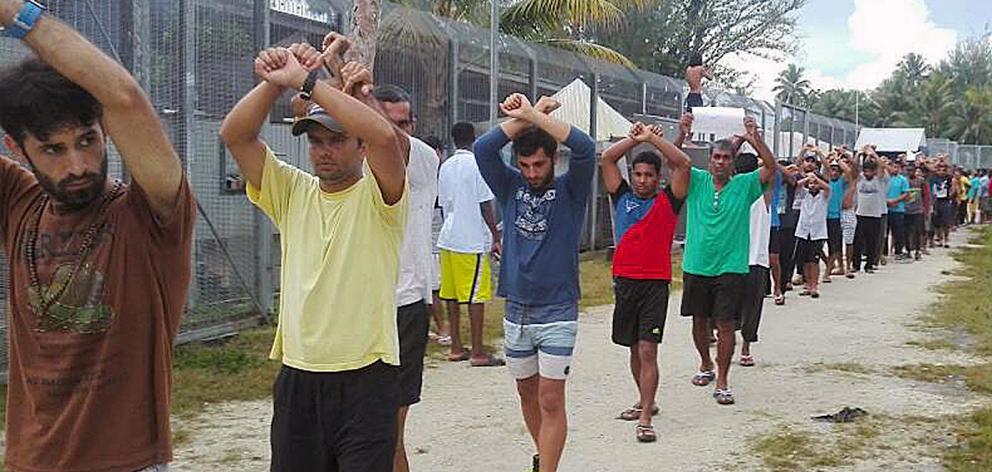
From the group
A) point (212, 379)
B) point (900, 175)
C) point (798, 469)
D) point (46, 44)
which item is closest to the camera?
point (46, 44)

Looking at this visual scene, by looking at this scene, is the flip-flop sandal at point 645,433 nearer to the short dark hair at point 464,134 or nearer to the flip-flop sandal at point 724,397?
the flip-flop sandal at point 724,397

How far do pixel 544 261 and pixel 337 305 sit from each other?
1.75 m

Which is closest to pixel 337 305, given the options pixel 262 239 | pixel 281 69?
pixel 281 69

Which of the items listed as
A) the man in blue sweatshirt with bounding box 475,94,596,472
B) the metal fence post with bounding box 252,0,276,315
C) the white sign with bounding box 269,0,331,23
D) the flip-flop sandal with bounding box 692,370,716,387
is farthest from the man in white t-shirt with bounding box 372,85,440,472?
the white sign with bounding box 269,0,331,23

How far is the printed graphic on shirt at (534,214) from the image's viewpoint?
520 centimetres

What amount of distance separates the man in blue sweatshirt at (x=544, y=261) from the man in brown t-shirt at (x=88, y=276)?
266cm

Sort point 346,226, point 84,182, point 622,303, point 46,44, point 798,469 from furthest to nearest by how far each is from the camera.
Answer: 1. point 622,303
2. point 798,469
3. point 346,226
4. point 84,182
5. point 46,44

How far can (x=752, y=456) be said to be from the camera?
6.29 m

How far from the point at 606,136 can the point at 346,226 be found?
15.1 metres

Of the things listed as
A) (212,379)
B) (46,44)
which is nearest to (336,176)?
(46,44)

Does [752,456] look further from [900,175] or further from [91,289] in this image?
[900,175]

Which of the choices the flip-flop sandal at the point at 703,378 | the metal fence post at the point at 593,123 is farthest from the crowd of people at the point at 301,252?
the metal fence post at the point at 593,123

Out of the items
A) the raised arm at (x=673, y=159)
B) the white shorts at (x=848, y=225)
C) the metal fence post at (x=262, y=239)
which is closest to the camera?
the raised arm at (x=673, y=159)

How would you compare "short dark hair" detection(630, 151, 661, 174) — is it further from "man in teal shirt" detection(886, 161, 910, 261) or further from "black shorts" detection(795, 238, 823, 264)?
"man in teal shirt" detection(886, 161, 910, 261)
